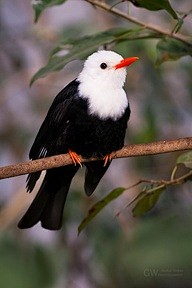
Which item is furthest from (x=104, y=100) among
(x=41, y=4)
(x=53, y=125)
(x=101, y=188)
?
(x=101, y=188)

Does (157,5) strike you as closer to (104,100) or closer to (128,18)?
(128,18)

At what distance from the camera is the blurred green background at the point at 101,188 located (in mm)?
3502

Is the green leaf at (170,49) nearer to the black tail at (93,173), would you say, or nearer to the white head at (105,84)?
the white head at (105,84)

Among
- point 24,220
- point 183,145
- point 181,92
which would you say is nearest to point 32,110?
point 181,92

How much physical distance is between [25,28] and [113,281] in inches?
82.6

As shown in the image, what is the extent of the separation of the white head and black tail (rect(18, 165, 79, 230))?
35 centimetres

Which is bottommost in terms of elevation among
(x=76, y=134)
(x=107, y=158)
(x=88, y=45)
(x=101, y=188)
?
(x=101, y=188)

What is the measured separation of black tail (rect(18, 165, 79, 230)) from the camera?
348cm

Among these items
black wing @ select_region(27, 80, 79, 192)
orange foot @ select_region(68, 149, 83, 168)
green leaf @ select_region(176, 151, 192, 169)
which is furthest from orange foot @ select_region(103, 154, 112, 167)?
green leaf @ select_region(176, 151, 192, 169)

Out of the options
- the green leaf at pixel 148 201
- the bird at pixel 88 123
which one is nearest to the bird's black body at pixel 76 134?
the bird at pixel 88 123

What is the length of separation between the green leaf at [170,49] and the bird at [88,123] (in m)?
0.22

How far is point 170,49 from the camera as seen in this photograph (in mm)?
3084

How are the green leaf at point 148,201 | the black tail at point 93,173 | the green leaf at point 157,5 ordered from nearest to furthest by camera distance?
the green leaf at point 157,5
the green leaf at point 148,201
the black tail at point 93,173

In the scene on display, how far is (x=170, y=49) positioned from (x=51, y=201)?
3.27 ft
